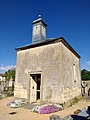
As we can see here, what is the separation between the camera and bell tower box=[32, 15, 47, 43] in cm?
1363

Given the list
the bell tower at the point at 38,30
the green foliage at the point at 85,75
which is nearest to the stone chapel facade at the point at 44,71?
the bell tower at the point at 38,30

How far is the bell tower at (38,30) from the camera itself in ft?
44.7

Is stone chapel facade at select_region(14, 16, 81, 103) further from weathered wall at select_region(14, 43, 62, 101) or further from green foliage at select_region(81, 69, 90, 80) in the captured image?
green foliage at select_region(81, 69, 90, 80)

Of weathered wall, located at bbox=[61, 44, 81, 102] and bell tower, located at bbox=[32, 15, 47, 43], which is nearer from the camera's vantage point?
weathered wall, located at bbox=[61, 44, 81, 102]

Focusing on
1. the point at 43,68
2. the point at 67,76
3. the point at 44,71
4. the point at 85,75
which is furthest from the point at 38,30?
the point at 85,75

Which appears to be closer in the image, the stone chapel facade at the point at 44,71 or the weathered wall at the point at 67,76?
the stone chapel facade at the point at 44,71

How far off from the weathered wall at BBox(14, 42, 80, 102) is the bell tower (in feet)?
6.92

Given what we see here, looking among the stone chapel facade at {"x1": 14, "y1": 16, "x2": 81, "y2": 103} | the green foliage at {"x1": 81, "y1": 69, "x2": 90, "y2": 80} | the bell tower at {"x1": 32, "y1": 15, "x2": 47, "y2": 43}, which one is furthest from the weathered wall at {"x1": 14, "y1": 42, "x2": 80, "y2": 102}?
the green foliage at {"x1": 81, "y1": 69, "x2": 90, "y2": 80}

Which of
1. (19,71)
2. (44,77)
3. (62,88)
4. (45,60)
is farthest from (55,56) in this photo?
(19,71)

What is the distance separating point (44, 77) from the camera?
10.5 metres

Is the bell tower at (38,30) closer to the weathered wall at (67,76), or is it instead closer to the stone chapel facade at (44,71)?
the stone chapel facade at (44,71)

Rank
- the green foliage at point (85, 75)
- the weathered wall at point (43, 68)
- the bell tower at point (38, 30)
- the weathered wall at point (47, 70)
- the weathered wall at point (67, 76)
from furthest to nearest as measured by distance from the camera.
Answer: the green foliage at point (85, 75) → the bell tower at point (38, 30) → the weathered wall at point (67, 76) → the weathered wall at point (43, 68) → the weathered wall at point (47, 70)

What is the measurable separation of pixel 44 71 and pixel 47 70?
318 millimetres

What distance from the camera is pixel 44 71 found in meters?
10.6
